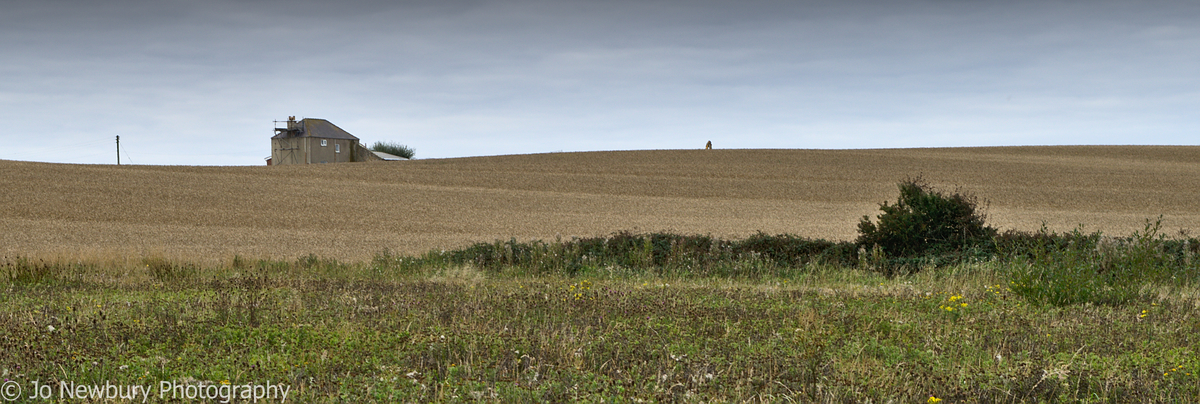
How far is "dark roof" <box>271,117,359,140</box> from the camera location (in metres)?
67.8

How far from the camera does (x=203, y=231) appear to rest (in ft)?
71.1

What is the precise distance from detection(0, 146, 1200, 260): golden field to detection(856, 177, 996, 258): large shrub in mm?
5569

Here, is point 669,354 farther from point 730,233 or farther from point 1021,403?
point 730,233

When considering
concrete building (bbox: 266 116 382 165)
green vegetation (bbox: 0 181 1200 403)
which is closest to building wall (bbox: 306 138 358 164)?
concrete building (bbox: 266 116 382 165)

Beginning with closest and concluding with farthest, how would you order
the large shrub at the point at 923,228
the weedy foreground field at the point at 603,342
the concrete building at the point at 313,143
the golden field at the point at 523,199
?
the weedy foreground field at the point at 603,342 → the large shrub at the point at 923,228 → the golden field at the point at 523,199 → the concrete building at the point at 313,143

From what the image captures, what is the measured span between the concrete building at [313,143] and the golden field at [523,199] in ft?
70.8

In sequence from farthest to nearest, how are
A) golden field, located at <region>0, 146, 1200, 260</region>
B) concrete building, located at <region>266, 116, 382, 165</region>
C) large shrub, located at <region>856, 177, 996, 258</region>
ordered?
concrete building, located at <region>266, 116, 382, 165</region> → golden field, located at <region>0, 146, 1200, 260</region> → large shrub, located at <region>856, 177, 996, 258</region>

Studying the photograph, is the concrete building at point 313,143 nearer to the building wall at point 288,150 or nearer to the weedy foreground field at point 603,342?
the building wall at point 288,150

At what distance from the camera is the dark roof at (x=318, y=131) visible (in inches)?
2670

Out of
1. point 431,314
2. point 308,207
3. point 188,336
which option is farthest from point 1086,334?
point 308,207

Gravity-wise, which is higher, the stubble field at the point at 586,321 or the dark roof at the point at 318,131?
the dark roof at the point at 318,131

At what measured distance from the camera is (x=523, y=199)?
1244 inches

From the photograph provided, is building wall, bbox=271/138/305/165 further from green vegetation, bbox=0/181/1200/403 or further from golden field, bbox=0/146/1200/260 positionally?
green vegetation, bbox=0/181/1200/403

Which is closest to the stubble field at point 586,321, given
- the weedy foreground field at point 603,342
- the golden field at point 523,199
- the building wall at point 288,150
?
the weedy foreground field at point 603,342
